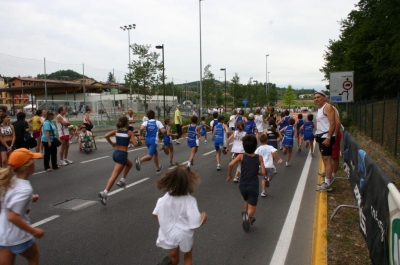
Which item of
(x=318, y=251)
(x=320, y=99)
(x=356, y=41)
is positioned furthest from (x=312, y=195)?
(x=356, y=41)

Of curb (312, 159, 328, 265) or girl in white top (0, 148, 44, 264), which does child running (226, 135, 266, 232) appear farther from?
girl in white top (0, 148, 44, 264)

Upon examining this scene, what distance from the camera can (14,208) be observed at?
114 inches

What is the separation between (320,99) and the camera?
7.21m

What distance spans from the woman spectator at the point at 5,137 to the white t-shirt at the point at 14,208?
681cm

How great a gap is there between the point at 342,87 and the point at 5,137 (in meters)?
13.3

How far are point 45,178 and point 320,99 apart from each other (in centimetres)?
734

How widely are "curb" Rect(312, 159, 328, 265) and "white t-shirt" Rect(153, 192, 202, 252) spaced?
1.92 metres

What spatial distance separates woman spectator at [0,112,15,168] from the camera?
8.98m

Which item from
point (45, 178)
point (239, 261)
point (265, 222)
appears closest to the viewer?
point (239, 261)

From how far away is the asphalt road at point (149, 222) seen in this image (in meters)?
→ 4.57

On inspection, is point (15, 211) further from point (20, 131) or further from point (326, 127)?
point (20, 131)

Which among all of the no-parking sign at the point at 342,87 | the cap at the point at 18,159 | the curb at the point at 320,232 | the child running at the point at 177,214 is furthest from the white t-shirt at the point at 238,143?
the no-parking sign at the point at 342,87

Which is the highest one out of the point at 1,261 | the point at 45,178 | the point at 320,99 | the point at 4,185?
the point at 320,99

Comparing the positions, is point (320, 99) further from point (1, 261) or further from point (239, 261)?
point (1, 261)
